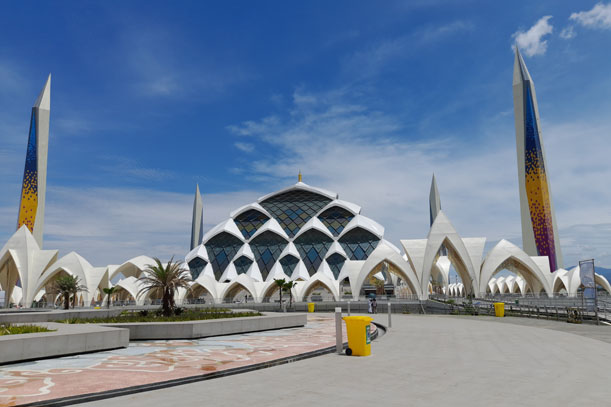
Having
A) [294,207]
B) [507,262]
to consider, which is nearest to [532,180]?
[507,262]

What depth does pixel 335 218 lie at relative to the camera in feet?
256

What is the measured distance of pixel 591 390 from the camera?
679cm

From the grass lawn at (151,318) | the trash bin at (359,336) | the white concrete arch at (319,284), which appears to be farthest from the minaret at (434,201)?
the trash bin at (359,336)

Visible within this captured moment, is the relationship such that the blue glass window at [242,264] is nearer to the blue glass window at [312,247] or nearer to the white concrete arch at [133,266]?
the blue glass window at [312,247]

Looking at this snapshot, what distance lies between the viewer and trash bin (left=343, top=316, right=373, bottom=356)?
10.6 metres

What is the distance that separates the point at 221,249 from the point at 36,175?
2950cm

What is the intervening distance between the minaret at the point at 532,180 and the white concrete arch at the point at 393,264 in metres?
26.5

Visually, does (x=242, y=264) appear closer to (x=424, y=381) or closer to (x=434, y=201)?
(x=424, y=381)

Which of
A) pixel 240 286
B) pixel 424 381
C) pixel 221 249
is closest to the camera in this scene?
pixel 424 381

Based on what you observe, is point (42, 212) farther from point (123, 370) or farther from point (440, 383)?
point (440, 383)

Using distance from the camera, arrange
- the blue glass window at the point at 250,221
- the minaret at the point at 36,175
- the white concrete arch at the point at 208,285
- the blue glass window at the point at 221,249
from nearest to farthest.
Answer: the white concrete arch at the point at 208,285
the minaret at the point at 36,175
the blue glass window at the point at 221,249
the blue glass window at the point at 250,221

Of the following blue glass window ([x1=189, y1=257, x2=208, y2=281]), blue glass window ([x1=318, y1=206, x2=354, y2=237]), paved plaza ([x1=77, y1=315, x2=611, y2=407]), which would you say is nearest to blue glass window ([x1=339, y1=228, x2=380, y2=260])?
blue glass window ([x1=318, y1=206, x2=354, y2=237])

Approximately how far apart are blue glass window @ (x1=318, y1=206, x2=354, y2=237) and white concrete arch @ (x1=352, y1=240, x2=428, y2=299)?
23.8 m

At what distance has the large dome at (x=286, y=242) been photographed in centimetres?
6769
